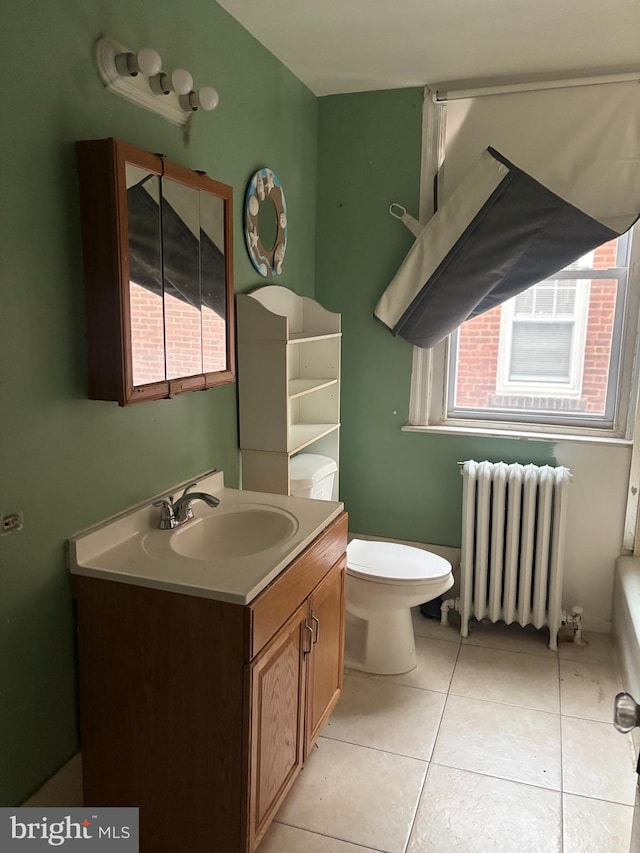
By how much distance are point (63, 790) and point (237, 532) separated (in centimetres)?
83

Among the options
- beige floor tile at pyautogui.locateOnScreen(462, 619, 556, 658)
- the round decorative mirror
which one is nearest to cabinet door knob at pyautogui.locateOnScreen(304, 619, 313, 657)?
beige floor tile at pyautogui.locateOnScreen(462, 619, 556, 658)

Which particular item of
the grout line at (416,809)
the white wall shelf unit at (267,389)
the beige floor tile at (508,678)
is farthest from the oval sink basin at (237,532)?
the beige floor tile at (508,678)

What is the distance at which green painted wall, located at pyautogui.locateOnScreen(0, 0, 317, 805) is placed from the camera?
4.76 feet

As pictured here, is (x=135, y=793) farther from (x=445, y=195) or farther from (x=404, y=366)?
(x=445, y=195)

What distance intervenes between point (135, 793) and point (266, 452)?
46.5 inches

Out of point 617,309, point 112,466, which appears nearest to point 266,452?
point 112,466

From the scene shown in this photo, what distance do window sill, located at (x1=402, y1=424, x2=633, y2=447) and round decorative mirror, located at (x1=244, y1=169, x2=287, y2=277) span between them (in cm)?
104

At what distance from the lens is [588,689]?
8.44 ft

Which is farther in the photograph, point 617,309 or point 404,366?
point 404,366

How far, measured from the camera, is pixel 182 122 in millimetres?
1995

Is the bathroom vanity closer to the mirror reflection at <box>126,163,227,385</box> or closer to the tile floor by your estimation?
the tile floor

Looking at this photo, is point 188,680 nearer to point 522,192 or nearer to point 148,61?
point 148,61

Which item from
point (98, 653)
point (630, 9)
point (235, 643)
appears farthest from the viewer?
point (630, 9)

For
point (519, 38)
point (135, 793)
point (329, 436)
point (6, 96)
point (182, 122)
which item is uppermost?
point (519, 38)
